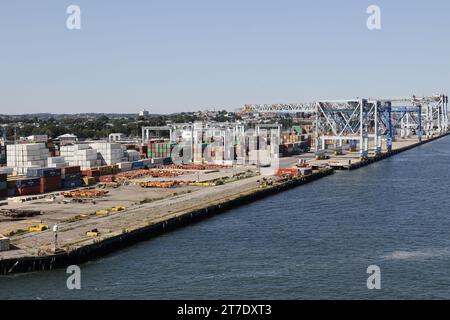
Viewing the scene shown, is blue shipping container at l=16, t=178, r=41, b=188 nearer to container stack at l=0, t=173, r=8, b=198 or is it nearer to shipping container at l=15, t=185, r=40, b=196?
shipping container at l=15, t=185, r=40, b=196

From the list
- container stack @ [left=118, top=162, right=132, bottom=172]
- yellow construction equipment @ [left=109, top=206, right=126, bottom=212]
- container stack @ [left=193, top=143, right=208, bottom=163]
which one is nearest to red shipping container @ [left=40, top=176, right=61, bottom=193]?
yellow construction equipment @ [left=109, top=206, right=126, bottom=212]

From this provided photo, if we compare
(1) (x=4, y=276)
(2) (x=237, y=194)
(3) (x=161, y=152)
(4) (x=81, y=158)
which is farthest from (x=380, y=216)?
(3) (x=161, y=152)

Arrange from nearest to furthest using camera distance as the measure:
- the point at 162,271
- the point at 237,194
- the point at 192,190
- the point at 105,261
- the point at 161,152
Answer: the point at 162,271 → the point at 105,261 → the point at 237,194 → the point at 192,190 → the point at 161,152

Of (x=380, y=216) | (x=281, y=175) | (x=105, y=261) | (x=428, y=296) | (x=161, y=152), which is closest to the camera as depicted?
(x=428, y=296)

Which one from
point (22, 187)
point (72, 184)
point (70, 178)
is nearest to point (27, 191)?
point (22, 187)

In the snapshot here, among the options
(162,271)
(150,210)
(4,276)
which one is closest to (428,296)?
(162,271)

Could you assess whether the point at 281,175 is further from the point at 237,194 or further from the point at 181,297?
the point at 181,297

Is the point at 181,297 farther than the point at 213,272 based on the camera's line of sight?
No
